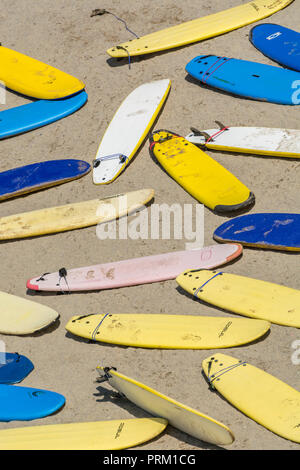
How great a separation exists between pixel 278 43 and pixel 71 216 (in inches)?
115

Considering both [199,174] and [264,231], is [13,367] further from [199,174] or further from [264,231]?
[199,174]

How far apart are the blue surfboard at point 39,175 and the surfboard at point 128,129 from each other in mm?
178

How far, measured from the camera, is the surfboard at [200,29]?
738 cm

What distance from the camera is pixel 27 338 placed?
5.09 metres

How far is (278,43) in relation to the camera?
7191 mm

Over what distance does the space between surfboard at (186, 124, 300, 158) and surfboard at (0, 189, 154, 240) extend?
2.63 ft

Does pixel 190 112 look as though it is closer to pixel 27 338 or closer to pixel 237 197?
pixel 237 197

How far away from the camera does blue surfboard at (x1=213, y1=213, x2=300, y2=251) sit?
533cm

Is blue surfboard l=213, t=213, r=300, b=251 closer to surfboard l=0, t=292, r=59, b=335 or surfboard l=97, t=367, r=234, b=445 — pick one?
surfboard l=0, t=292, r=59, b=335

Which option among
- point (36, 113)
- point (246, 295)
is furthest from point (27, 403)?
point (36, 113)

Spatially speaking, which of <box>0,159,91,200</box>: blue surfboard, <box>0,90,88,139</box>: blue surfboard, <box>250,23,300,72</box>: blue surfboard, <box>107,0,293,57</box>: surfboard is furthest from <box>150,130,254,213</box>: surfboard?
<box>250,23,300,72</box>: blue surfboard

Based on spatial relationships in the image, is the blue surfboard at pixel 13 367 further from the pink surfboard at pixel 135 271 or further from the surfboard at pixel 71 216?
the surfboard at pixel 71 216
